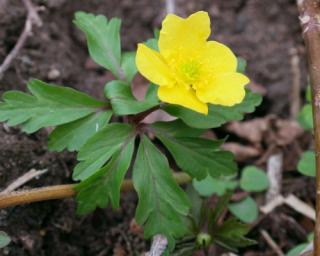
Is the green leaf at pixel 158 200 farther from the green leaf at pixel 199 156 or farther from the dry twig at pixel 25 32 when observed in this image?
the dry twig at pixel 25 32

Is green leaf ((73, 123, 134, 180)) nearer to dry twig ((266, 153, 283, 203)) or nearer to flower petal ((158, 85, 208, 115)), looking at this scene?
flower petal ((158, 85, 208, 115))

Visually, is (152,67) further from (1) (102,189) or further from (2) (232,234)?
(2) (232,234)

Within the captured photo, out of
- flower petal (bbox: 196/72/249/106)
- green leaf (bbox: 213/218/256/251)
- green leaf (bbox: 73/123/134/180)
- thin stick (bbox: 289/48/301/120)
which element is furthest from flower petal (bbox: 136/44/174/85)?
thin stick (bbox: 289/48/301/120)

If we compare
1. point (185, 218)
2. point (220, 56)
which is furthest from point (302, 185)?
point (220, 56)

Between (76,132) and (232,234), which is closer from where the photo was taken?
(76,132)

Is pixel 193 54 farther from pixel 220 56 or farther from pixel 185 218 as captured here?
pixel 185 218

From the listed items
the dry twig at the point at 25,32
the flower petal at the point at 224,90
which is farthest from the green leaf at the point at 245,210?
the dry twig at the point at 25,32

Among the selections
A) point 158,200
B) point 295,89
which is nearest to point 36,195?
point 158,200
